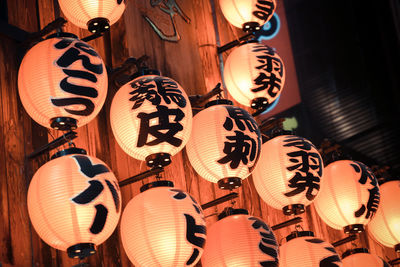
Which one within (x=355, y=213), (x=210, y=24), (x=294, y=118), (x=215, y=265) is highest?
(x=294, y=118)

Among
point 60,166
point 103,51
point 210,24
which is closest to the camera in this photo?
point 60,166

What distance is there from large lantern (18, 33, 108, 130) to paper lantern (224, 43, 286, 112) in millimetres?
2071

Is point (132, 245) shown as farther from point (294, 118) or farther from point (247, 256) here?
point (294, 118)

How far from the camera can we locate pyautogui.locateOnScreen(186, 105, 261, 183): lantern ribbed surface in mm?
4141

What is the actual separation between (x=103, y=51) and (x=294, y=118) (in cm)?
760

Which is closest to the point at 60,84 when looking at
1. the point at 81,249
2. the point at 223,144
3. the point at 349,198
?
the point at 81,249

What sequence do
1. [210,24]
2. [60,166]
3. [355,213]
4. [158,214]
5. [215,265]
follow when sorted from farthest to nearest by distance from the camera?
[210,24] < [355,213] < [215,265] < [158,214] < [60,166]

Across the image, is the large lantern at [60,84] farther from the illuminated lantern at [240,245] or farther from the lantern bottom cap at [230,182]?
the illuminated lantern at [240,245]

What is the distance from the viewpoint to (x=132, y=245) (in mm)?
3492

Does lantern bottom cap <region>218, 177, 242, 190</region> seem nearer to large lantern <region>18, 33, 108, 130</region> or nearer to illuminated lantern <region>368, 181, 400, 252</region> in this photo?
large lantern <region>18, 33, 108, 130</region>

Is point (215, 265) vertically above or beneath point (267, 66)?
beneath

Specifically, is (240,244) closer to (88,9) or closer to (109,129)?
(109,129)

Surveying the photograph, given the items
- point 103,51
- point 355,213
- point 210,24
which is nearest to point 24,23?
point 103,51

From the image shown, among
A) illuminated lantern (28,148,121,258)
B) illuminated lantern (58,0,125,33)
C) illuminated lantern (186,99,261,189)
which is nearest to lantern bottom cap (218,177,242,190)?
illuminated lantern (186,99,261,189)
